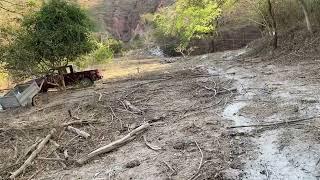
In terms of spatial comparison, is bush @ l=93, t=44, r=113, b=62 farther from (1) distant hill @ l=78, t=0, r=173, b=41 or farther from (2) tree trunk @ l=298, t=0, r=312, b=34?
(1) distant hill @ l=78, t=0, r=173, b=41

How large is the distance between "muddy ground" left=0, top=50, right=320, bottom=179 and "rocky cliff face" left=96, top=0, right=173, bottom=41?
51.6 m

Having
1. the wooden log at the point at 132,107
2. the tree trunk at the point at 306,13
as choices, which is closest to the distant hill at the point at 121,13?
the tree trunk at the point at 306,13

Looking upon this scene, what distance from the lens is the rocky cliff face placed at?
70.9m

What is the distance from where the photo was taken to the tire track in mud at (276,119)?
27.3ft

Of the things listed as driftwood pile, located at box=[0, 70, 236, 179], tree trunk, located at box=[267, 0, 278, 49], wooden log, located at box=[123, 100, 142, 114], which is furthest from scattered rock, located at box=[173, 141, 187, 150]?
tree trunk, located at box=[267, 0, 278, 49]

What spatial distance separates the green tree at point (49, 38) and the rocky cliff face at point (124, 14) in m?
45.3

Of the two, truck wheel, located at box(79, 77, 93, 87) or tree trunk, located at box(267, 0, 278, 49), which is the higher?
tree trunk, located at box(267, 0, 278, 49)

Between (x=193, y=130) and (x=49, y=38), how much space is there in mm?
12672

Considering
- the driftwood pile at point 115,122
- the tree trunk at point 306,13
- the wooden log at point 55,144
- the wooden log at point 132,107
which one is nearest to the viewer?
the driftwood pile at point 115,122

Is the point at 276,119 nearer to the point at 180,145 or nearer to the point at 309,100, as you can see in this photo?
the point at 309,100

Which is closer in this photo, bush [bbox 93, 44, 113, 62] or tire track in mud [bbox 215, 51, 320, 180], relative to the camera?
tire track in mud [bbox 215, 51, 320, 180]

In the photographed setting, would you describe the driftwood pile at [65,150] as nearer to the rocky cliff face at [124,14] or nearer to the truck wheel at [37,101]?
the truck wheel at [37,101]

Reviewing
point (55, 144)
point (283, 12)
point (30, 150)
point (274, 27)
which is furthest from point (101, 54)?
point (30, 150)

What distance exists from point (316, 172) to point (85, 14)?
1782 centimetres
